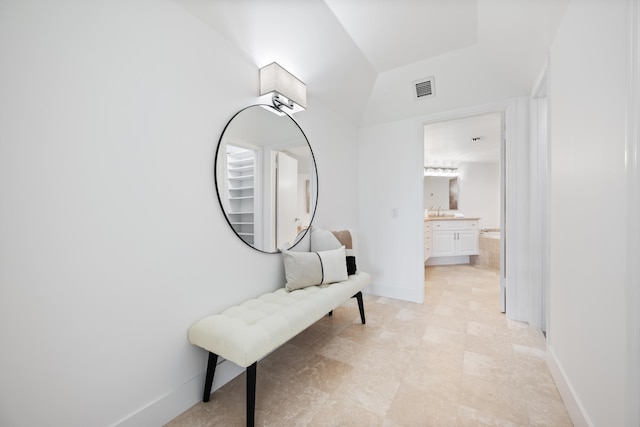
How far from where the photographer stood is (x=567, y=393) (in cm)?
129

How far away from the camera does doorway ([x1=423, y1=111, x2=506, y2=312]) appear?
358 centimetres

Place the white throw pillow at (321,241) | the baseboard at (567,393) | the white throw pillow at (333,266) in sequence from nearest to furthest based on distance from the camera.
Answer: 1. the baseboard at (567,393)
2. the white throw pillow at (333,266)
3. the white throw pillow at (321,241)

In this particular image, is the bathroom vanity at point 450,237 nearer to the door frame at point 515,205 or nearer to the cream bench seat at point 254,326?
the door frame at point 515,205

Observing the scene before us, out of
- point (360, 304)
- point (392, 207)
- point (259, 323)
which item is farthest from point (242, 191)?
point (392, 207)

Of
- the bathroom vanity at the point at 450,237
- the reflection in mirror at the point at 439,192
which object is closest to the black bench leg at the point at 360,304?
the bathroom vanity at the point at 450,237

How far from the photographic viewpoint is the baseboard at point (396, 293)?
2.81 meters

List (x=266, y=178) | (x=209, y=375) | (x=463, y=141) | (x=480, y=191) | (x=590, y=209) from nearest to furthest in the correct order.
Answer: (x=590, y=209) < (x=209, y=375) < (x=266, y=178) < (x=463, y=141) < (x=480, y=191)

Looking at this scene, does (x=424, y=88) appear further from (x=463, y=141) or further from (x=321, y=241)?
(x=463, y=141)

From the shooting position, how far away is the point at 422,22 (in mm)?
1812

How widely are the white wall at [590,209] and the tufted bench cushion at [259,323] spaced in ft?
4.28

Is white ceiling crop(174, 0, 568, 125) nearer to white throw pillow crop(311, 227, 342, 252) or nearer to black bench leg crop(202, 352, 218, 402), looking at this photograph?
white throw pillow crop(311, 227, 342, 252)

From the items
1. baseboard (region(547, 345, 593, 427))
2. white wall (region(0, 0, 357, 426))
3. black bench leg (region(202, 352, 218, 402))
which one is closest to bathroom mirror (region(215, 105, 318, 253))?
white wall (region(0, 0, 357, 426))

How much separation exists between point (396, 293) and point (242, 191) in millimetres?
2233

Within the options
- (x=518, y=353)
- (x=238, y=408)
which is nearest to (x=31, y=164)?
(x=238, y=408)
